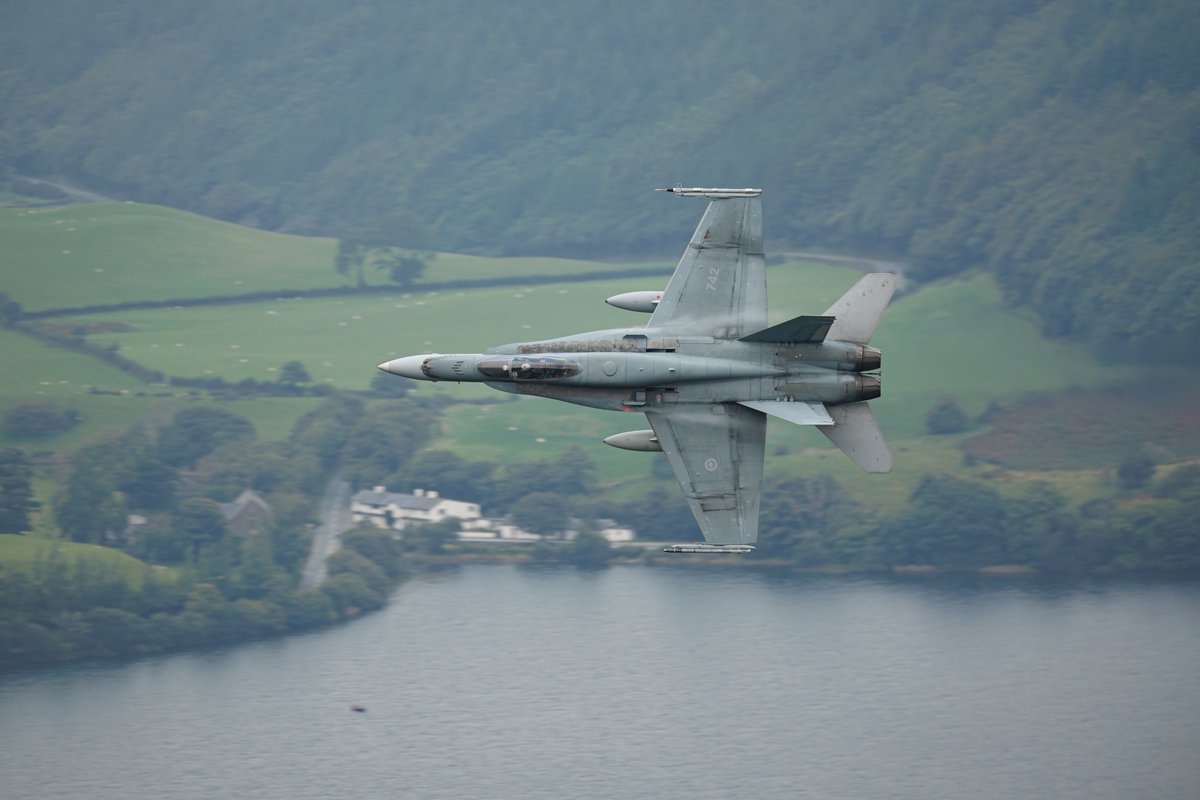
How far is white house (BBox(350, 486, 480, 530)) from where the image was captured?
7195 inches

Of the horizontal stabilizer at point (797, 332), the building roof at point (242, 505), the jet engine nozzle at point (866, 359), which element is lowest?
the building roof at point (242, 505)

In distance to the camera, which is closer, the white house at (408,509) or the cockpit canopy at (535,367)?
the cockpit canopy at (535,367)

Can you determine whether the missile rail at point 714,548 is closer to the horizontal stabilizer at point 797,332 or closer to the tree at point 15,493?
the horizontal stabilizer at point 797,332

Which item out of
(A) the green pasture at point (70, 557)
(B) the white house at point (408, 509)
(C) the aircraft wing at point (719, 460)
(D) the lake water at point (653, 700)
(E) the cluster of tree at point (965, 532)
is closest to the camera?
(C) the aircraft wing at point (719, 460)

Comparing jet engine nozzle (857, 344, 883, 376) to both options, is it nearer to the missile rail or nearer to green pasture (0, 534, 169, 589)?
the missile rail

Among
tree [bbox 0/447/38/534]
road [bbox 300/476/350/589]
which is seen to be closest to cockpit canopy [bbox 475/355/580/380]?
road [bbox 300/476/350/589]

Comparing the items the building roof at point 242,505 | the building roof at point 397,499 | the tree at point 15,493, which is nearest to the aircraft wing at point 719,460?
the building roof at point 397,499

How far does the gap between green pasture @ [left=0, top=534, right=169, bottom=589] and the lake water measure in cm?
1333

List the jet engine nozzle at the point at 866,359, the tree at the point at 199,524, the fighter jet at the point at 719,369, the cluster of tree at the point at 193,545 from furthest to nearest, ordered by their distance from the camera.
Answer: the tree at the point at 199,524, the cluster of tree at the point at 193,545, the jet engine nozzle at the point at 866,359, the fighter jet at the point at 719,369

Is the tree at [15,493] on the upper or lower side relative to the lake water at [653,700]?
upper

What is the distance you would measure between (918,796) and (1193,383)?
227ft

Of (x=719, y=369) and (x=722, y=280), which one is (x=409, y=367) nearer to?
(x=719, y=369)

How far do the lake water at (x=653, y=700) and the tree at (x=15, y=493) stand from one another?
87.8ft

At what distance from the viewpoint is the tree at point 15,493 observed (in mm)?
185750
